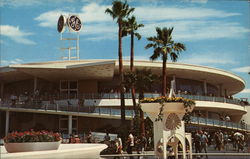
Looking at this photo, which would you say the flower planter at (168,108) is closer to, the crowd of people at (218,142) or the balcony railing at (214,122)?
the crowd of people at (218,142)

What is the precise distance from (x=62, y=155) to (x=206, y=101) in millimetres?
34104

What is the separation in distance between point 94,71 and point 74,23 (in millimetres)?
9438

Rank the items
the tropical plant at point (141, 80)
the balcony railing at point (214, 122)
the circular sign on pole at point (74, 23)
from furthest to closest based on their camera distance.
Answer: the circular sign on pole at point (74, 23)
the balcony railing at point (214, 122)
the tropical plant at point (141, 80)

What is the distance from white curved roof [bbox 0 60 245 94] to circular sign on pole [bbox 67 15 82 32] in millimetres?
5851

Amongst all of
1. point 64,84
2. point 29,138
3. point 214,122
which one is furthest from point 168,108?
point 64,84

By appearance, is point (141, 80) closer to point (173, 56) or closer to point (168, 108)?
point (173, 56)

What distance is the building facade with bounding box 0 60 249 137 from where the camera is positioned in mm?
33469

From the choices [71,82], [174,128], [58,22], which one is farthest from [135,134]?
[58,22]

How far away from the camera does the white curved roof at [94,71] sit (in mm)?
32875

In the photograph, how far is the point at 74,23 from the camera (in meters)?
42.1

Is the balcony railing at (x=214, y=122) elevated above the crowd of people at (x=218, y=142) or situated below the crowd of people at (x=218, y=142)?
above

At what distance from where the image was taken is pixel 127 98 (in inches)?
1427

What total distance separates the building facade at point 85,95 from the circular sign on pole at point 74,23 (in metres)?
5.91

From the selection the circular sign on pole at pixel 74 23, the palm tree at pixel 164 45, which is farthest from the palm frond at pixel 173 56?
the circular sign on pole at pixel 74 23
